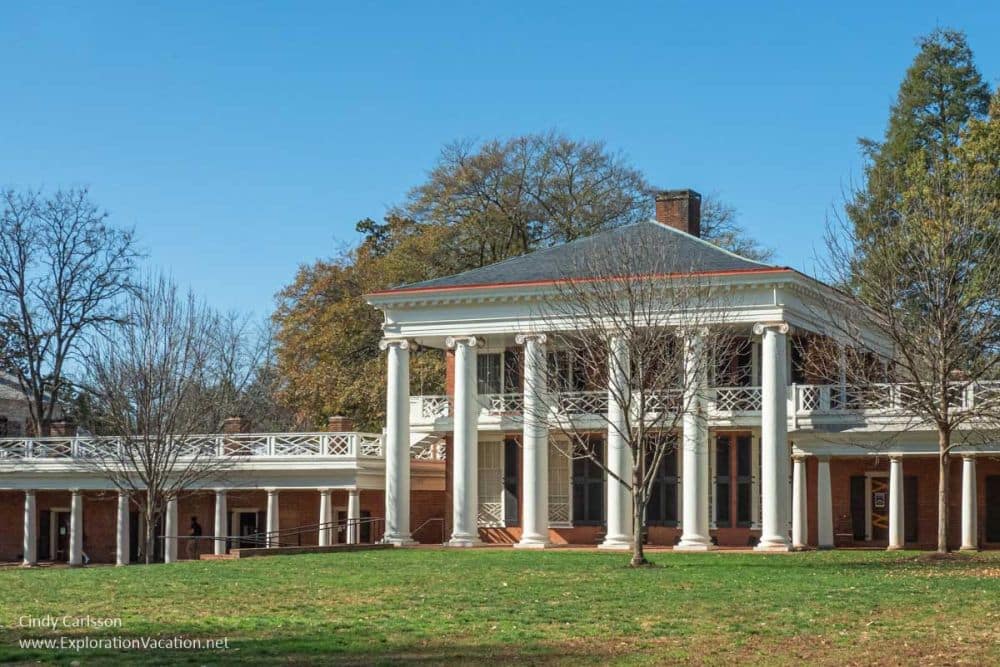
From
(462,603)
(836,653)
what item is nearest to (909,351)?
(462,603)

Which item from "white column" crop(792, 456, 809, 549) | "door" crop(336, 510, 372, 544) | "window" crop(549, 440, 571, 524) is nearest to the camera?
"white column" crop(792, 456, 809, 549)

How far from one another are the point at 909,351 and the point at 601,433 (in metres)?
14.3

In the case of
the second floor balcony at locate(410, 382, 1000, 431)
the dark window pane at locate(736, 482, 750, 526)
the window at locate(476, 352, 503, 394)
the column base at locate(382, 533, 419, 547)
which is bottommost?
the column base at locate(382, 533, 419, 547)

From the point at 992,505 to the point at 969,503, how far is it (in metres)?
2.95

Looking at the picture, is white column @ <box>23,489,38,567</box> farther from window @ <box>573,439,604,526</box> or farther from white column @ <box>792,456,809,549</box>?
white column @ <box>792,456,809,549</box>

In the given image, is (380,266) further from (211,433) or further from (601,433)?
(601,433)

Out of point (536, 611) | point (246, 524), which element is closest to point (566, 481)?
point (246, 524)

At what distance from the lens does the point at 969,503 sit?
39.4 meters

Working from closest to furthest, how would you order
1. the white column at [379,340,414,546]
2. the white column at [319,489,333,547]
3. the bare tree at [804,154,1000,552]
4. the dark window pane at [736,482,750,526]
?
1. the bare tree at [804,154,1000,552]
2. the dark window pane at [736,482,750,526]
3. the white column at [379,340,414,546]
4. the white column at [319,489,333,547]

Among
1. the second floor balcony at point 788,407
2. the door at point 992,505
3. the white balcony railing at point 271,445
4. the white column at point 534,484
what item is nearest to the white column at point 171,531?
the white balcony railing at point 271,445

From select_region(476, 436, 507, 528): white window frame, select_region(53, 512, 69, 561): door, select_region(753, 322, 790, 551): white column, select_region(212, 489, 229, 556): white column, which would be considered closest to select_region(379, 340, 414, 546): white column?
select_region(476, 436, 507, 528): white window frame

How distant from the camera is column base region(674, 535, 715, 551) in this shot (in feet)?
129

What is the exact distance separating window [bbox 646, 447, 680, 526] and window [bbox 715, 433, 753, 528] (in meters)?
1.32

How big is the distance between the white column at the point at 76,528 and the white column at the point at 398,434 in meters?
12.3
